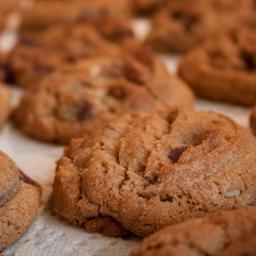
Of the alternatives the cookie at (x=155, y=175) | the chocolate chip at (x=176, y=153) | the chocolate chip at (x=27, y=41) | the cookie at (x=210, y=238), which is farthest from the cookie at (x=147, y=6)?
the cookie at (x=210, y=238)

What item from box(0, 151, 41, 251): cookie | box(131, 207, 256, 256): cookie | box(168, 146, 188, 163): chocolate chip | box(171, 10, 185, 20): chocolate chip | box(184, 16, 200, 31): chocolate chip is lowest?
box(171, 10, 185, 20): chocolate chip

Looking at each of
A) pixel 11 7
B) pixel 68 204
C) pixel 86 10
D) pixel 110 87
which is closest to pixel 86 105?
pixel 110 87

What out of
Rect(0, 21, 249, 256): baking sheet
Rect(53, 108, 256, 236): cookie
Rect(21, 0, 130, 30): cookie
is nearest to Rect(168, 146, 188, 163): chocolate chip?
Rect(53, 108, 256, 236): cookie

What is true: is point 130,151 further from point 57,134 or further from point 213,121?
point 57,134

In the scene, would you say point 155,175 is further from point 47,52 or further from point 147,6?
point 147,6

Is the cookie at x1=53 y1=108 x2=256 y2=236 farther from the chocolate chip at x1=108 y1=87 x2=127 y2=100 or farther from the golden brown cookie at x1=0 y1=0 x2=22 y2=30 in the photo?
the golden brown cookie at x1=0 y1=0 x2=22 y2=30

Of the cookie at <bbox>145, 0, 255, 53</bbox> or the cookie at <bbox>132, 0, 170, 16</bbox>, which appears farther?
the cookie at <bbox>132, 0, 170, 16</bbox>

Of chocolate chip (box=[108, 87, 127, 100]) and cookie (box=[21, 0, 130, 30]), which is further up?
chocolate chip (box=[108, 87, 127, 100])
